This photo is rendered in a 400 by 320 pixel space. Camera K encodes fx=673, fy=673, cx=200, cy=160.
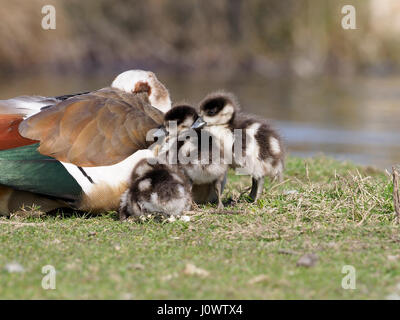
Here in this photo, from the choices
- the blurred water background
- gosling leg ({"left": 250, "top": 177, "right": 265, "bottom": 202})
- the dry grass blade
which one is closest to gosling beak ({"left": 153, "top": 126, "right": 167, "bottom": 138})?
gosling leg ({"left": 250, "top": 177, "right": 265, "bottom": 202})

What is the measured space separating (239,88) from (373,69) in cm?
625

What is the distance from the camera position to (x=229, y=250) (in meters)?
4.36

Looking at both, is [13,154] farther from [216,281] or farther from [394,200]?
[394,200]

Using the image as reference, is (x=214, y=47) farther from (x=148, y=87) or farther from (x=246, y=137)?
(x=246, y=137)

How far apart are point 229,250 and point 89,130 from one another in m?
1.73

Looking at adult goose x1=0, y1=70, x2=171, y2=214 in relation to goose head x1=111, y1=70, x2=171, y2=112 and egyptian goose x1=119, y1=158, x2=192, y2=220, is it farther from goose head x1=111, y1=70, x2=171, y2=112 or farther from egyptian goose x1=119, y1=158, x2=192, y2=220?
goose head x1=111, y1=70, x2=171, y2=112

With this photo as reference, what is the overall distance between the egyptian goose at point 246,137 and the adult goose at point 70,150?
49 centimetres

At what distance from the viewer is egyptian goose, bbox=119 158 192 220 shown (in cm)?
518

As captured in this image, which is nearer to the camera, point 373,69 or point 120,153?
point 120,153

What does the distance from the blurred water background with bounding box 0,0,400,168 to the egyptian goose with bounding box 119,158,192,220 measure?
13.2 m

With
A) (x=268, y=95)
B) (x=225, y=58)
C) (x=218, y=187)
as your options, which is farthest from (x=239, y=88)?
(x=218, y=187)

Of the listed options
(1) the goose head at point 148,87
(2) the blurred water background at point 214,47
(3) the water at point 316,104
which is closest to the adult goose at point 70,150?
(1) the goose head at point 148,87

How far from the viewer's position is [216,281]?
149 inches
